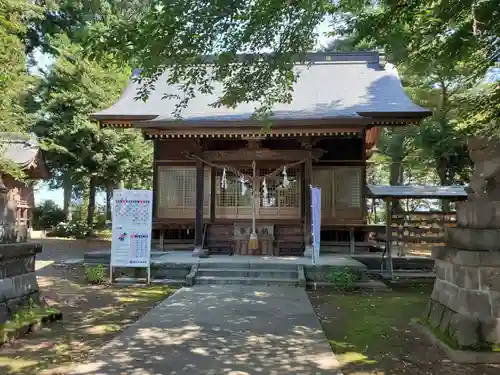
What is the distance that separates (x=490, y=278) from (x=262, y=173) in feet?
29.3

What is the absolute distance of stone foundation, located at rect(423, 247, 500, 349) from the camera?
169 inches

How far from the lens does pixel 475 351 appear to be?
13.8 ft

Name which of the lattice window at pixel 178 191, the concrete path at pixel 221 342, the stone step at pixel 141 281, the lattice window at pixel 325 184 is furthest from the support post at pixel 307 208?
the concrete path at pixel 221 342

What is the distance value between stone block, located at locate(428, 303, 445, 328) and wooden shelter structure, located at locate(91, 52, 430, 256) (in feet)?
20.6

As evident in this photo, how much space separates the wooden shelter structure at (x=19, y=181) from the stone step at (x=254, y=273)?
13.0ft

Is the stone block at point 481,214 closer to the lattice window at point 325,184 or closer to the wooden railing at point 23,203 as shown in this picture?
the lattice window at point 325,184

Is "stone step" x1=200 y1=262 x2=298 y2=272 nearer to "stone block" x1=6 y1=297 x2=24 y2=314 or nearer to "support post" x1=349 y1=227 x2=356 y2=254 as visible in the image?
"support post" x1=349 y1=227 x2=356 y2=254

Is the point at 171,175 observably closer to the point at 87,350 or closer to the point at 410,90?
the point at 87,350

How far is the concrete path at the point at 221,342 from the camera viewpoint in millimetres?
4004

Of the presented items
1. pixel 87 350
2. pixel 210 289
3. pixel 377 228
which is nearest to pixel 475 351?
pixel 87 350

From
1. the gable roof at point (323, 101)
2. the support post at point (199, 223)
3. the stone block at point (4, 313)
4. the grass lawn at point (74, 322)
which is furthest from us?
the support post at point (199, 223)

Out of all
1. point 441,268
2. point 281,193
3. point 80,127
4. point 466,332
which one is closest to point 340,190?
point 281,193

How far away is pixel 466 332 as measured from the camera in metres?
4.32

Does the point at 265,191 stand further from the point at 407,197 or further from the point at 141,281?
the point at 141,281
